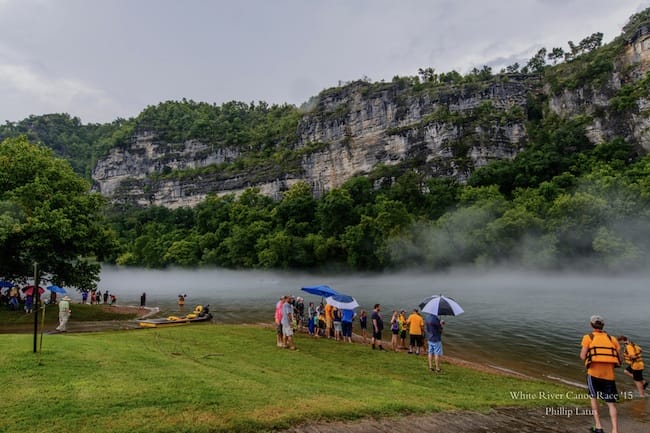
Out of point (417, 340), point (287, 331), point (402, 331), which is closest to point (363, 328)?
point (402, 331)

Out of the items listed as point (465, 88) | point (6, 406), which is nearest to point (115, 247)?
point (6, 406)

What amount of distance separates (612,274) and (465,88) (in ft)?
200

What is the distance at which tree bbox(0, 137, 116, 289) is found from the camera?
Result: 25.6 m

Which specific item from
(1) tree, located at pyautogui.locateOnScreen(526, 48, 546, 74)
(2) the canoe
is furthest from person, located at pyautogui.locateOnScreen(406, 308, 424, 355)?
(1) tree, located at pyautogui.locateOnScreen(526, 48, 546, 74)

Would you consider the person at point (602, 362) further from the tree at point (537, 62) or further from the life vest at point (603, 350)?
the tree at point (537, 62)

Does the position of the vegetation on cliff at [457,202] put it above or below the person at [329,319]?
above

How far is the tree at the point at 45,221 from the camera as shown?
25.6 metres

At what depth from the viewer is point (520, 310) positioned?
32.8 m

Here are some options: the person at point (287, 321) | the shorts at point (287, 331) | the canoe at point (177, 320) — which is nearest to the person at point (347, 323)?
the person at point (287, 321)

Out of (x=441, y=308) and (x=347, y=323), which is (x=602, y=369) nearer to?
(x=441, y=308)

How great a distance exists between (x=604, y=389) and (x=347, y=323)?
525 inches

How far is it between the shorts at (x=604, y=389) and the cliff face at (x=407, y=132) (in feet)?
256

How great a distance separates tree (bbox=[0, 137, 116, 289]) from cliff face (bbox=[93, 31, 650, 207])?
246 feet

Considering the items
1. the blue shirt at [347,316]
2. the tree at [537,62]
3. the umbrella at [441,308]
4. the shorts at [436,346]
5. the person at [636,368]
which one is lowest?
the person at [636,368]
